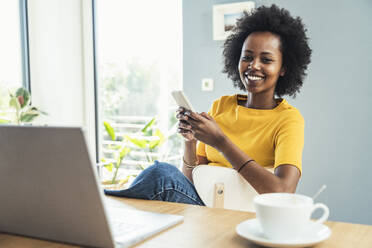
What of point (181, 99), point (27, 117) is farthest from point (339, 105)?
point (27, 117)

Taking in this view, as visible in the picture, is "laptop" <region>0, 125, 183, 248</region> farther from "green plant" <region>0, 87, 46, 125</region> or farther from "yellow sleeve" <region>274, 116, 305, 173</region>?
"green plant" <region>0, 87, 46, 125</region>

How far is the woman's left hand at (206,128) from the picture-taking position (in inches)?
51.2

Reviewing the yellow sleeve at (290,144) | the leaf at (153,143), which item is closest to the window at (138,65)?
the leaf at (153,143)

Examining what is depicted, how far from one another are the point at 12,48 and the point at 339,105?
7.95 feet

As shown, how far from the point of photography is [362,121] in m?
2.35

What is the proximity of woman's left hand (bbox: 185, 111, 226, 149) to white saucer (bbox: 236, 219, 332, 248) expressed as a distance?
0.58 m

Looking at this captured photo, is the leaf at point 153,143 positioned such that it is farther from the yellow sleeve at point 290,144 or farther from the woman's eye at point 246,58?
the yellow sleeve at point 290,144

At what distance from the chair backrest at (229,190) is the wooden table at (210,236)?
35 cm

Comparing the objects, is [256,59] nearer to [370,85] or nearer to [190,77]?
[370,85]

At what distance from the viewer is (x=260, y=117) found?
1493 mm

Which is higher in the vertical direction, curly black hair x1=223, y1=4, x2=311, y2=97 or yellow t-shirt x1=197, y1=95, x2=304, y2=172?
curly black hair x1=223, y1=4, x2=311, y2=97

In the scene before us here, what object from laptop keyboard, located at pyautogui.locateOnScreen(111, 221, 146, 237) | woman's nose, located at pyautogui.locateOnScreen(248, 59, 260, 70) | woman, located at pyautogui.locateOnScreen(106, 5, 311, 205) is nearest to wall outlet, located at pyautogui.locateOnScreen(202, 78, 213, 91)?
woman, located at pyautogui.locateOnScreen(106, 5, 311, 205)

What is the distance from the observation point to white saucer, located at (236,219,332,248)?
63 cm

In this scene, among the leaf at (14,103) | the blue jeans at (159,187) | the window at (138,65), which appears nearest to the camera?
the blue jeans at (159,187)
